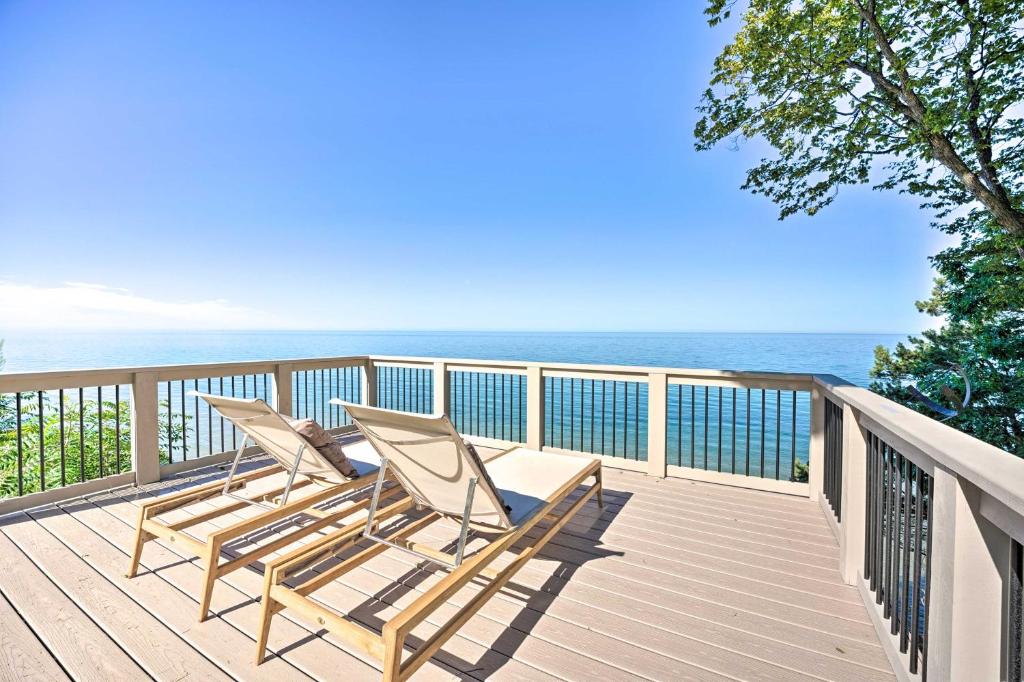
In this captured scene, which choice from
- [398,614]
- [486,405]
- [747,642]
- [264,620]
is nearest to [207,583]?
[264,620]

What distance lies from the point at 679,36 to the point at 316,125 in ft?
28.8

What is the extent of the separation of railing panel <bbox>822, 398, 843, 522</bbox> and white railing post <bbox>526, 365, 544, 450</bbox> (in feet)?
8.19

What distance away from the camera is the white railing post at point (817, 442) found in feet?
11.0

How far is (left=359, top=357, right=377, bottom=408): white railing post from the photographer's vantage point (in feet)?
18.7

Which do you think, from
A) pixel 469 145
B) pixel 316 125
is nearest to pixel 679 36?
pixel 469 145

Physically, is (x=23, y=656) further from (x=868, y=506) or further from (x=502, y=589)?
(x=868, y=506)

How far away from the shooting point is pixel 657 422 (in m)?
3.98

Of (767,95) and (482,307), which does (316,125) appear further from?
(482,307)

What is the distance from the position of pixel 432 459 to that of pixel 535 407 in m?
2.73

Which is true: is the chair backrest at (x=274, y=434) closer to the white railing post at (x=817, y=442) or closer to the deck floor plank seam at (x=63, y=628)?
the deck floor plank seam at (x=63, y=628)

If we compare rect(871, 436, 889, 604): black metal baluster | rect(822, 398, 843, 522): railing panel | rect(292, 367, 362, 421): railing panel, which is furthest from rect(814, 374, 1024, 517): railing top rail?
rect(292, 367, 362, 421): railing panel

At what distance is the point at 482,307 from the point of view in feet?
114

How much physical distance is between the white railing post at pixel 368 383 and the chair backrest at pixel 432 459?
371 cm

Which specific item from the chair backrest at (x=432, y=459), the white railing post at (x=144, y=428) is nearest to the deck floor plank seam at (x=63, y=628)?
the chair backrest at (x=432, y=459)
